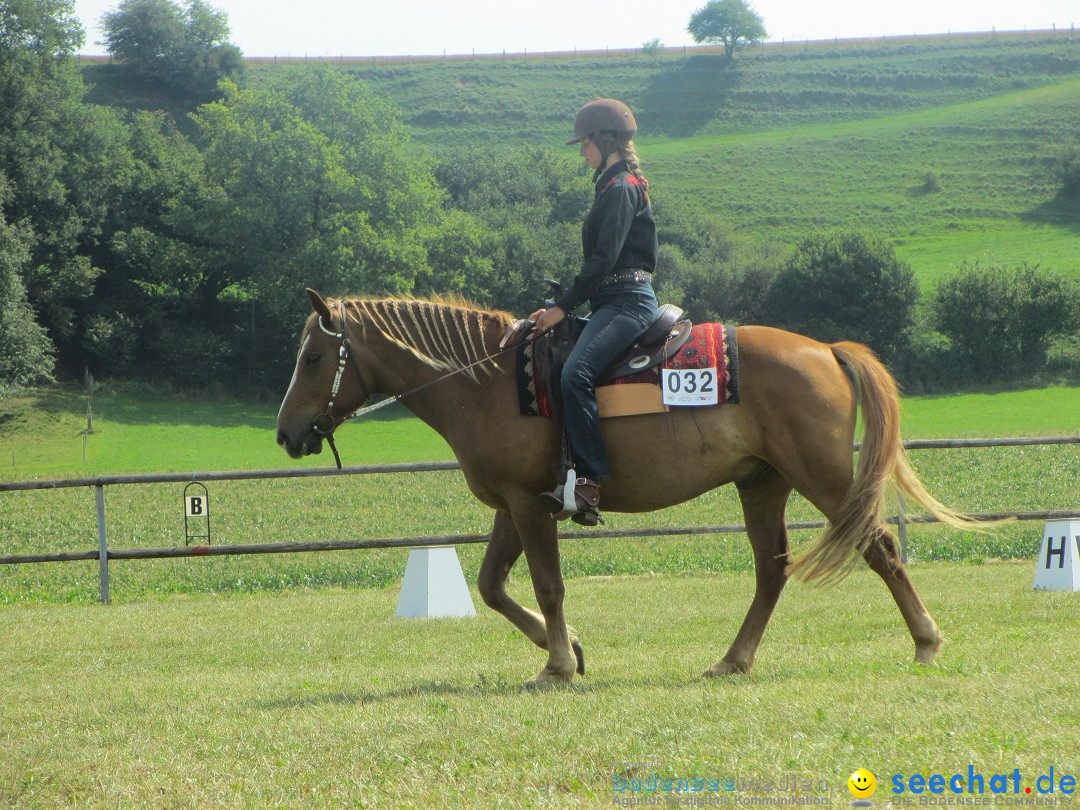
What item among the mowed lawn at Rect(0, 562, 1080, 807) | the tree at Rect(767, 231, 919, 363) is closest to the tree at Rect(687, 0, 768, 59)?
the tree at Rect(767, 231, 919, 363)

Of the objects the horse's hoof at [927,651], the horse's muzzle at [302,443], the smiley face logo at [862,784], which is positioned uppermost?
the horse's muzzle at [302,443]

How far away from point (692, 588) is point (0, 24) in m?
49.5

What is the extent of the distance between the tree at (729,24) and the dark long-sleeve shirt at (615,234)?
107188mm

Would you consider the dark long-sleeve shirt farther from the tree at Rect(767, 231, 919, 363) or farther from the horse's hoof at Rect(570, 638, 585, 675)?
the tree at Rect(767, 231, 919, 363)

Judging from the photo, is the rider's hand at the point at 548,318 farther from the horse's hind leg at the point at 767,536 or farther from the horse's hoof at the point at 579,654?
the horse's hoof at the point at 579,654

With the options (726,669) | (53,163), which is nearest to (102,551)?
(726,669)

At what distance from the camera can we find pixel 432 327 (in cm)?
677

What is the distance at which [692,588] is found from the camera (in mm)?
11773

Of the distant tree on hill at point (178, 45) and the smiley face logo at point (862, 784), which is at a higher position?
the distant tree on hill at point (178, 45)

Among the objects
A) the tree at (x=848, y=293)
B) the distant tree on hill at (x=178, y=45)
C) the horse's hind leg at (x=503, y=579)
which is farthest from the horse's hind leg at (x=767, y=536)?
the distant tree on hill at (x=178, y=45)

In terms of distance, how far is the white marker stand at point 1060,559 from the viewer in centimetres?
1002

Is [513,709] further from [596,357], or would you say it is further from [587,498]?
[596,357]

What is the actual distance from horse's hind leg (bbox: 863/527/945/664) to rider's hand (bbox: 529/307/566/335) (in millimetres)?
2246

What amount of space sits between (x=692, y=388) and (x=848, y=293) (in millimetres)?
48967
